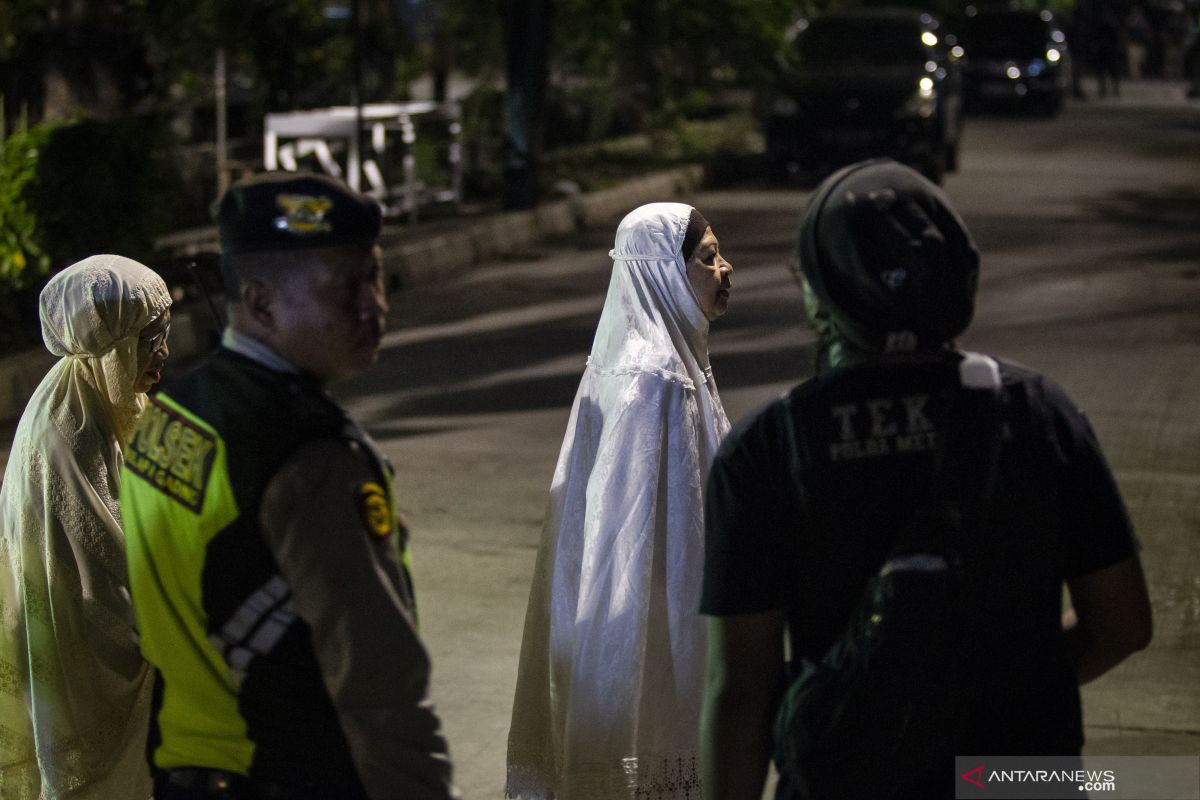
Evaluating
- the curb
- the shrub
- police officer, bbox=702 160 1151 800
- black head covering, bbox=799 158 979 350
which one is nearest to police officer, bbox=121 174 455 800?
police officer, bbox=702 160 1151 800

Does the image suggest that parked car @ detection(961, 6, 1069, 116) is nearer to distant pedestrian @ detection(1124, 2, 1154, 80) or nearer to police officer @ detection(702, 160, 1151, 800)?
distant pedestrian @ detection(1124, 2, 1154, 80)

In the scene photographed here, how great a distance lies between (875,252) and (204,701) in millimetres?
1049

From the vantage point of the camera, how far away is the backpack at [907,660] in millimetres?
2227

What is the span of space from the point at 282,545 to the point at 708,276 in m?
2.17

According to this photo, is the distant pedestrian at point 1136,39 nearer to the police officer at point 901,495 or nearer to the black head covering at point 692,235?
the black head covering at point 692,235

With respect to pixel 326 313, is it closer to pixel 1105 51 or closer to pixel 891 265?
pixel 891 265

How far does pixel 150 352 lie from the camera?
3.80 meters

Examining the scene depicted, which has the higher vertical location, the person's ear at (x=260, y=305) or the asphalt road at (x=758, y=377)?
the person's ear at (x=260, y=305)

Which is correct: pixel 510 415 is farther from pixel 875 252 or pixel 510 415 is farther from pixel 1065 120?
pixel 1065 120

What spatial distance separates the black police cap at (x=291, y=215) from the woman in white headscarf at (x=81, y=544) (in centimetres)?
134

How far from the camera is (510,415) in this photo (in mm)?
9648

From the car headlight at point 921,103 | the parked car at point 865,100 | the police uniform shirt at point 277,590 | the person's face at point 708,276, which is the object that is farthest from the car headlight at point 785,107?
the police uniform shirt at point 277,590

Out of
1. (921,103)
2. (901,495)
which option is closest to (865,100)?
(921,103)

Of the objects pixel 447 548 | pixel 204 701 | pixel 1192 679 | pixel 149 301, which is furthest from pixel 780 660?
pixel 447 548
